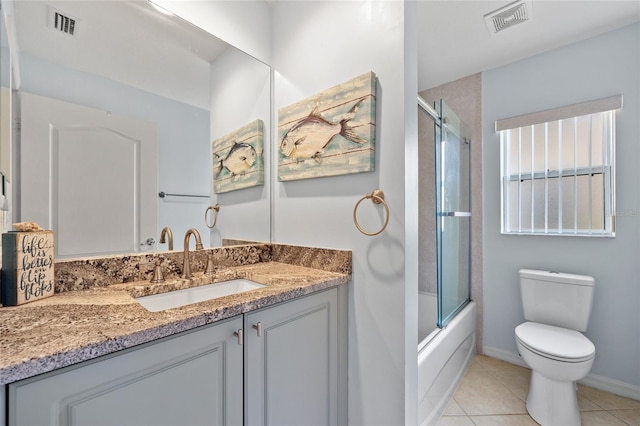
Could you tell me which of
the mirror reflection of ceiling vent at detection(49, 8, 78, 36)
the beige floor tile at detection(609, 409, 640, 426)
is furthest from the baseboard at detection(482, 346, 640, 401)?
the mirror reflection of ceiling vent at detection(49, 8, 78, 36)

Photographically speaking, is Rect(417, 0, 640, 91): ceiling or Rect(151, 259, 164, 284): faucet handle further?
Rect(417, 0, 640, 91): ceiling

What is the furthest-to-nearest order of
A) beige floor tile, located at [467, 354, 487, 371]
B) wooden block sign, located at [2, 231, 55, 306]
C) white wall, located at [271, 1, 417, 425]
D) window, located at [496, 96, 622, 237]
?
1. beige floor tile, located at [467, 354, 487, 371]
2. window, located at [496, 96, 622, 237]
3. white wall, located at [271, 1, 417, 425]
4. wooden block sign, located at [2, 231, 55, 306]

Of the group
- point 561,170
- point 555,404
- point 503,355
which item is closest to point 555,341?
point 555,404

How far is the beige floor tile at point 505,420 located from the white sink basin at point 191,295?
1.60 meters

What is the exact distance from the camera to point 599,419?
5.48ft

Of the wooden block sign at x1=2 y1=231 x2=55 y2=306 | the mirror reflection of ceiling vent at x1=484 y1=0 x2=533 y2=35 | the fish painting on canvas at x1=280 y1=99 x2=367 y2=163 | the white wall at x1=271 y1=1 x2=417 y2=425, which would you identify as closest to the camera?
the wooden block sign at x1=2 y1=231 x2=55 y2=306

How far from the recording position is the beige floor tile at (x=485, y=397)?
1.76 metres

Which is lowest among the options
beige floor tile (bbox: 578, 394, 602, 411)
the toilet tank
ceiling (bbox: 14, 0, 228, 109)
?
beige floor tile (bbox: 578, 394, 602, 411)

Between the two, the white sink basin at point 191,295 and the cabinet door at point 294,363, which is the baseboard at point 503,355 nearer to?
the cabinet door at point 294,363

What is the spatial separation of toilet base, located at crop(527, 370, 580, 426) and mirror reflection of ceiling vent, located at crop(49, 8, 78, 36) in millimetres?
2906

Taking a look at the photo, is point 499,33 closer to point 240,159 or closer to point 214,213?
point 240,159

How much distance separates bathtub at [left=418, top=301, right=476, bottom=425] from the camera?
57.4 inches

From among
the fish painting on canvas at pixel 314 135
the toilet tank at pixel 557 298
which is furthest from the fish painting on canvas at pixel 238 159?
the toilet tank at pixel 557 298

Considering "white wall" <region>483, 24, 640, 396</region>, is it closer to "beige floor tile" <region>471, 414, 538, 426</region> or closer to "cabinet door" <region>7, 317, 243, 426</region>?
"beige floor tile" <region>471, 414, 538, 426</region>
